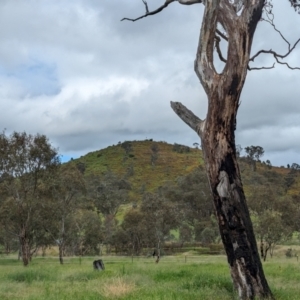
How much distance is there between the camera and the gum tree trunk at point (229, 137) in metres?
8.59

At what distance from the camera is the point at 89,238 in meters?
60.0

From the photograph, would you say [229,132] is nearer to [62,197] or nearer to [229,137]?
[229,137]

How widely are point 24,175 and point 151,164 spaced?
115946 millimetres

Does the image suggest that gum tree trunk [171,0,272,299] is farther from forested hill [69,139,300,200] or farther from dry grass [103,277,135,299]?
forested hill [69,139,300,200]

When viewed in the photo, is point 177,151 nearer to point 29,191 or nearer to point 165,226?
point 165,226

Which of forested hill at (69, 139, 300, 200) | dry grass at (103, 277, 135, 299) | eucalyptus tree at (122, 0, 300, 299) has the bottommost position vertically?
dry grass at (103, 277, 135, 299)

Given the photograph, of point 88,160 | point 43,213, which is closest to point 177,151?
point 88,160

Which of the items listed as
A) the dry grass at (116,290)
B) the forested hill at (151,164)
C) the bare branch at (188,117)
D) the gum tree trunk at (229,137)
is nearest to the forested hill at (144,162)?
the forested hill at (151,164)

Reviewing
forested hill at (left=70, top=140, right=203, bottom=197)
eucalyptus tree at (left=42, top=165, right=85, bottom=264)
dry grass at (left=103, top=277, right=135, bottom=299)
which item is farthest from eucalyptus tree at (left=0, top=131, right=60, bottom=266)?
forested hill at (left=70, top=140, right=203, bottom=197)

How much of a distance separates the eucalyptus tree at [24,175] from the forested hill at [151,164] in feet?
234

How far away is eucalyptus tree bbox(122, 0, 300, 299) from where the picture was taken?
28.2 ft

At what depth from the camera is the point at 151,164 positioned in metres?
155

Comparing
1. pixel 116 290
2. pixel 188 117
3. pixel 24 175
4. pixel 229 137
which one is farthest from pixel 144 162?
pixel 229 137

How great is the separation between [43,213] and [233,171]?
38194 millimetres
